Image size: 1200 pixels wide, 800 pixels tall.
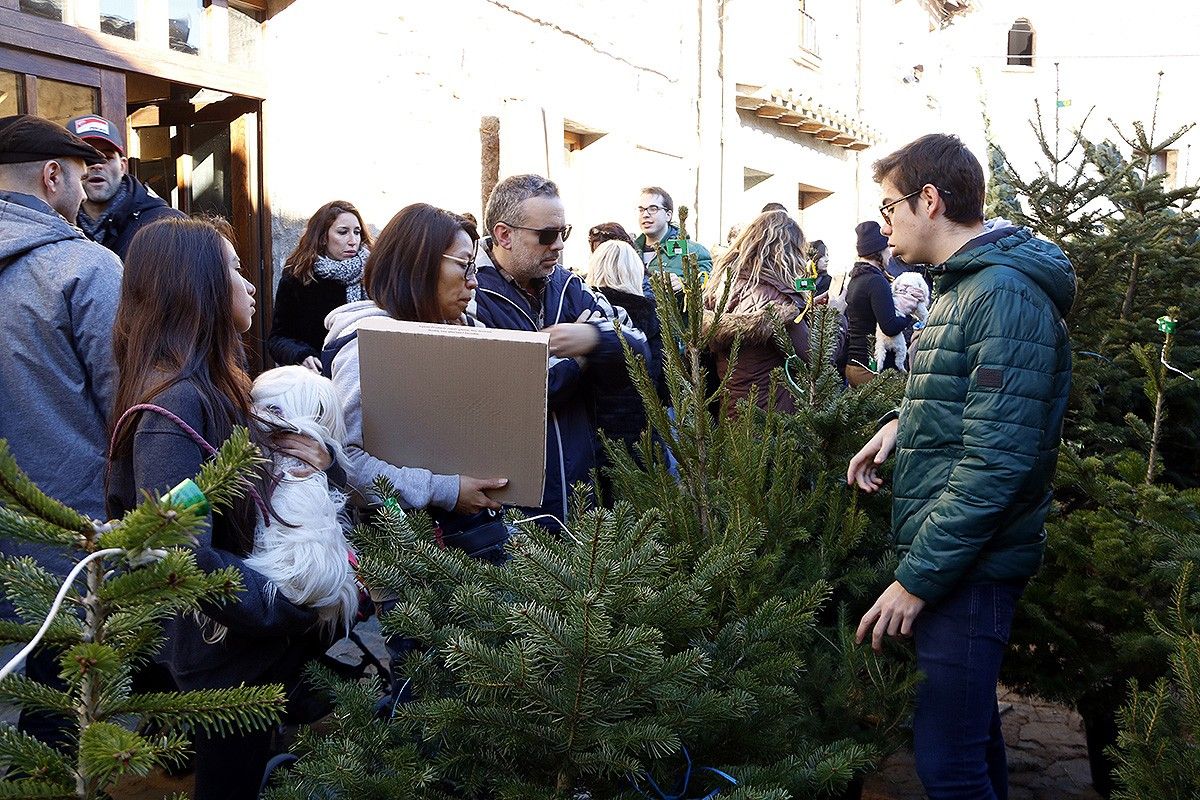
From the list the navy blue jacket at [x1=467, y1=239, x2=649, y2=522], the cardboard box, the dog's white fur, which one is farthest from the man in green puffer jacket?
the dog's white fur

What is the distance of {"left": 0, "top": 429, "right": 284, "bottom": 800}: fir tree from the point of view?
996 millimetres

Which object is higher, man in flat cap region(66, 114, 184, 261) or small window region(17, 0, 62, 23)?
small window region(17, 0, 62, 23)

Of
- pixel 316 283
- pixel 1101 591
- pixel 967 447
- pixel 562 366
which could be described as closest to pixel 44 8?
pixel 316 283

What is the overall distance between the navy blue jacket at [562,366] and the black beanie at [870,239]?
12.9 ft

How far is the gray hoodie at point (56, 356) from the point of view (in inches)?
104

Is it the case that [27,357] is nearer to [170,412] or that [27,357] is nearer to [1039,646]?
[170,412]

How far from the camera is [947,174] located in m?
2.50

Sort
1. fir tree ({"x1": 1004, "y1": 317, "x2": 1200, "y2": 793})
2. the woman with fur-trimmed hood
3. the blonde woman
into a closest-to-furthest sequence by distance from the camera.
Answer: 1. fir tree ({"x1": 1004, "y1": 317, "x2": 1200, "y2": 793})
2. the blonde woman
3. the woman with fur-trimmed hood

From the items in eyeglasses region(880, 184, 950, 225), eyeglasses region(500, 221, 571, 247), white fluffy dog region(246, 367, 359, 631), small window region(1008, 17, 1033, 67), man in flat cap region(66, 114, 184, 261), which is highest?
small window region(1008, 17, 1033, 67)

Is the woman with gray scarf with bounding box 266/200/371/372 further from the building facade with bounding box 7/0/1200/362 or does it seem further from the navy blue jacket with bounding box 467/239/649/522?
the navy blue jacket with bounding box 467/239/649/522

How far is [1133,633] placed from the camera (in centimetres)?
311

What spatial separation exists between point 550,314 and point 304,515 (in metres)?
1.27

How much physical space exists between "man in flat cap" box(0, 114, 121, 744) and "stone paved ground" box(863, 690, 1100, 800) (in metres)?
2.54

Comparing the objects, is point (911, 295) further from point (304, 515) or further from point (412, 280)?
point (304, 515)
